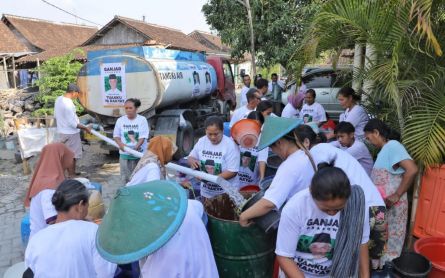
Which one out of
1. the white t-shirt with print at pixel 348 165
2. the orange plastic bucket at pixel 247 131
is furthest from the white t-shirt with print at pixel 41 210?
the white t-shirt with print at pixel 348 165

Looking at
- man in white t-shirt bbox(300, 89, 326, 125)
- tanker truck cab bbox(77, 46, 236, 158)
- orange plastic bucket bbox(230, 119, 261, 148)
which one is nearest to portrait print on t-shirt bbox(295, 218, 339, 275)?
orange plastic bucket bbox(230, 119, 261, 148)

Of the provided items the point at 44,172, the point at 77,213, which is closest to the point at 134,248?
the point at 77,213

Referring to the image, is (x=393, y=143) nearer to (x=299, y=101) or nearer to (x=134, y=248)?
(x=134, y=248)

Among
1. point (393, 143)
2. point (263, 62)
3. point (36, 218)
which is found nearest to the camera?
point (36, 218)

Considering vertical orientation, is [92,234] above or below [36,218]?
above

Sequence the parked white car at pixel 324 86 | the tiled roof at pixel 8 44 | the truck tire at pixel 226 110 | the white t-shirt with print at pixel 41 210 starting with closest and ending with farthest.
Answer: the white t-shirt with print at pixel 41 210
the parked white car at pixel 324 86
the truck tire at pixel 226 110
the tiled roof at pixel 8 44

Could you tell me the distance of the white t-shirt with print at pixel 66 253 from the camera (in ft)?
6.28

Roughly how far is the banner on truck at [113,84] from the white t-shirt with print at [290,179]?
17.6 ft

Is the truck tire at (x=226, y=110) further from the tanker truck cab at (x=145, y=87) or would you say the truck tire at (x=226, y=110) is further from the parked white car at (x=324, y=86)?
the tanker truck cab at (x=145, y=87)

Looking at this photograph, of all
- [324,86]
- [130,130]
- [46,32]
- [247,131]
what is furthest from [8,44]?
[247,131]

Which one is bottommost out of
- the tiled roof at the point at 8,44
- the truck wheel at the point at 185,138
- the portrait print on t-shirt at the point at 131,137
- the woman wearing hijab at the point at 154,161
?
the truck wheel at the point at 185,138

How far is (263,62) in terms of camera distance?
11586 millimetres

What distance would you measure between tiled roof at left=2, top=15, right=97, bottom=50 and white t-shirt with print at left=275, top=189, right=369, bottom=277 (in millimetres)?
22413

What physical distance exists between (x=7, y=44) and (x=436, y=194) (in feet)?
55.0
